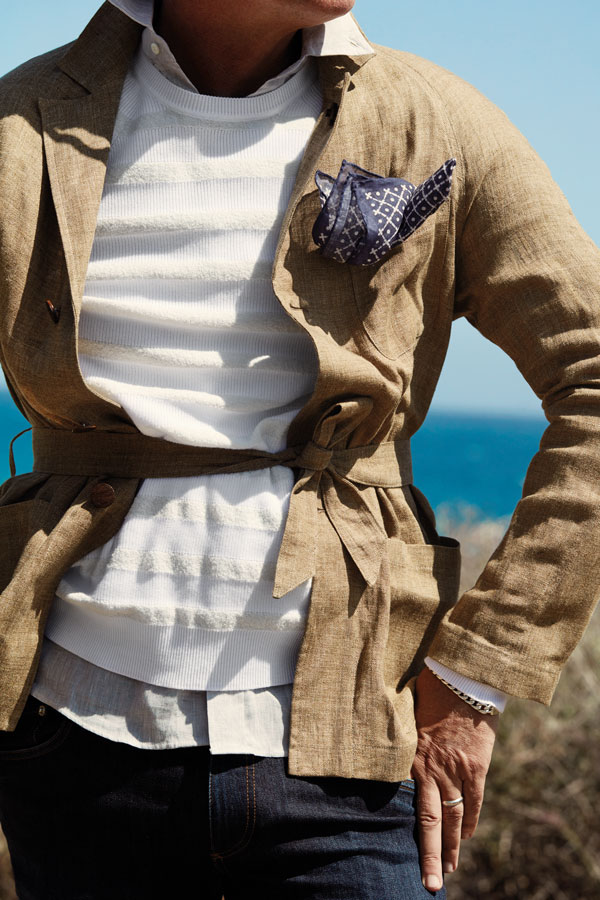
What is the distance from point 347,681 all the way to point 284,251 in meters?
0.65

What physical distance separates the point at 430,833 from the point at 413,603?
339 millimetres

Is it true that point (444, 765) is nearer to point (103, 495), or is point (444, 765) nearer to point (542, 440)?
point (542, 440)

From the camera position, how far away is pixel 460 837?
1463 mm

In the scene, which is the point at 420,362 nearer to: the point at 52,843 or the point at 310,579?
the point at 310,579

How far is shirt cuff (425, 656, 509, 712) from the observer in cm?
140

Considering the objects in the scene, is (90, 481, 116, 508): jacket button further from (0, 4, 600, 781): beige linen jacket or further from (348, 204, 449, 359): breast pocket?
(348, 204, 449, 359): breast pocket

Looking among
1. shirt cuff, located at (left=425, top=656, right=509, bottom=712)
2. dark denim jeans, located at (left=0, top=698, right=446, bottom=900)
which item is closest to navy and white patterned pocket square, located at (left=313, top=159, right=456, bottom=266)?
shirt cuff, located at (left=425, top=656, right=509, bottom=712)

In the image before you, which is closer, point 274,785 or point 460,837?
point 274,785

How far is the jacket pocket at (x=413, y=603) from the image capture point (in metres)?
1.46

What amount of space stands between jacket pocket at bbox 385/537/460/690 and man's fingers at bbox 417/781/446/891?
16cm

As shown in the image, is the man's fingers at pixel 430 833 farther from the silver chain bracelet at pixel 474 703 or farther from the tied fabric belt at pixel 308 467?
the tied fabric belt at pixel 308 467

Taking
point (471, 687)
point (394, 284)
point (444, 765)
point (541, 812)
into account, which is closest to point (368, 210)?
point (394, 284)

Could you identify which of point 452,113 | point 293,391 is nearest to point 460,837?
point 293,391

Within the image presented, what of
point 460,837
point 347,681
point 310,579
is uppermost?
point 310,579
